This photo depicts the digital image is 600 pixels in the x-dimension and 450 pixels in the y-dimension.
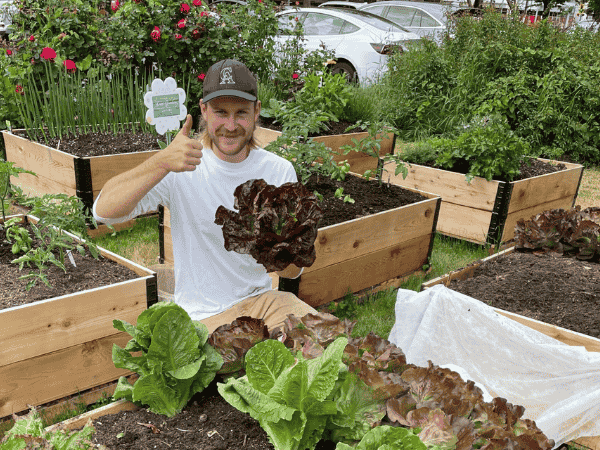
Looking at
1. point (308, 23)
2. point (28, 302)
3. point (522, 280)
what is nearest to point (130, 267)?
point (28, 302)

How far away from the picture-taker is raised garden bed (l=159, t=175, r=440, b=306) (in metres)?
3.48

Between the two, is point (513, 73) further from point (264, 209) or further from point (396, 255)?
point (264, 209)

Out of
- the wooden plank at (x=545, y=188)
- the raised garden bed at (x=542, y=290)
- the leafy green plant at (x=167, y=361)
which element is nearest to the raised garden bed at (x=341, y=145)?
the wooden plank at (x=545, y=188)

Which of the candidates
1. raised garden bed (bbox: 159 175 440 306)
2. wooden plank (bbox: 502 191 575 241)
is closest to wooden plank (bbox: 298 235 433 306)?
raised garden bed (bbox: 159 175 440 306)

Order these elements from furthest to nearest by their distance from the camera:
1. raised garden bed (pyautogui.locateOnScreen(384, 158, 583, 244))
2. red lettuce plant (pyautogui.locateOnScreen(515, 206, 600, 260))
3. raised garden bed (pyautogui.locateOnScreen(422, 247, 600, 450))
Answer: raised garden bed (pyautogui.locateOnScreen(384, 158, 583, 244)) → red lettuce plant (pyautogui.locateOnScreen(515, 206, 600, 260)) → raised garden bed (pyautogui.locateOnScreen(422, 247, 600, 450))

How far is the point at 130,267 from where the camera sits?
2748 mm

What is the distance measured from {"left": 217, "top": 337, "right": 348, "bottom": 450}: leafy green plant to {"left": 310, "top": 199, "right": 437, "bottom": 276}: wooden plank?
1.88 metres

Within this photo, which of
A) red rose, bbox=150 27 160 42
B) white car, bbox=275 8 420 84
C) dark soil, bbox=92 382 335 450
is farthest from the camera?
white car, bbox=275 8 420 84

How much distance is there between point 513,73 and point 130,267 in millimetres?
7055

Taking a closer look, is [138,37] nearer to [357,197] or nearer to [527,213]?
[357,197]

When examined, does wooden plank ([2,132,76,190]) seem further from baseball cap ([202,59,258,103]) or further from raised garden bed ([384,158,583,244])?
raised garden bed ([384,158,583,244])

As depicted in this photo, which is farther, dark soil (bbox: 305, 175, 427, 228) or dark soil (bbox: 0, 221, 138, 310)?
dark soil (bbox: 305, 175, 427, 228)

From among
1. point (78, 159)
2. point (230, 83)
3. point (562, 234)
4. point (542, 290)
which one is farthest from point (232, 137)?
point (562, 234)

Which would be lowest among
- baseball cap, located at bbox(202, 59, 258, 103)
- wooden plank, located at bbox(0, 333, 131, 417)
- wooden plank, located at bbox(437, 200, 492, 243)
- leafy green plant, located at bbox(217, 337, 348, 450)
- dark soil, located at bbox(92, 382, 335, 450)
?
wooden plank, located at bbox(437, 200, 492, 243)
